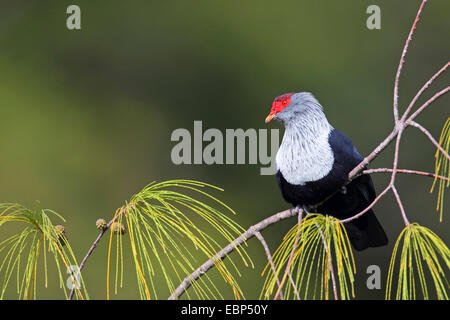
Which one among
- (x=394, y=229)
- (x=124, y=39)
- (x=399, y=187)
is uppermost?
(x=124, y=39)

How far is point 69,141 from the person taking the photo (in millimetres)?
9414

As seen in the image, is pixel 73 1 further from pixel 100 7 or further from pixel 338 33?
pixel 338 33

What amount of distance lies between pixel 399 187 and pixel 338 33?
2870 millimetres

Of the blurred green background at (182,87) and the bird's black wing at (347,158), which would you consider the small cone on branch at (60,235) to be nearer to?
the bird's black wing at (347,158)

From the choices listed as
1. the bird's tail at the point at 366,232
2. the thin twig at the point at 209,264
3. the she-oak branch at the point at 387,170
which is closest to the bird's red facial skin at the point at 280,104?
the bird's tail at the point at 366,232

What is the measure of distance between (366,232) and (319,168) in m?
0.78

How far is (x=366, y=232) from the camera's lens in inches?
158

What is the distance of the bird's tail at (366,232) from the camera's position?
395 centimetres

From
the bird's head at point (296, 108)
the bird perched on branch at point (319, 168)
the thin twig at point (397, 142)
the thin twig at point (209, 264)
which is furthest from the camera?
the bird's head at point (296, 108)

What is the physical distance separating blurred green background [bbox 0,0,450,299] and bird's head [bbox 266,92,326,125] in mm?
4773

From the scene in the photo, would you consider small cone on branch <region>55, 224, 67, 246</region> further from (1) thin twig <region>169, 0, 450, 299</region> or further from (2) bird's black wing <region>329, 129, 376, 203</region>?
(2) bird's black wing <region>329, 129, 376, 203</region>

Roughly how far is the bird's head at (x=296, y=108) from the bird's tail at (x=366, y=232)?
72cm

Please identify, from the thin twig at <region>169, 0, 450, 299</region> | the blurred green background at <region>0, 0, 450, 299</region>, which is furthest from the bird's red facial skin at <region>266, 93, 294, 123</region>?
the blurred green background at <region>0, 0, 450, 299</region>
